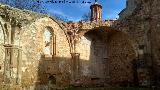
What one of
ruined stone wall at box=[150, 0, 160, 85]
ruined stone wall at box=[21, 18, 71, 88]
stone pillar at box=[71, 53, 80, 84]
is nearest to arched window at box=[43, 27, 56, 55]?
ruined stone wall at box=[21, 18, 71, 88]

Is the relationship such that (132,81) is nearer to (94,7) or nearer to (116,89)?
(116,89)

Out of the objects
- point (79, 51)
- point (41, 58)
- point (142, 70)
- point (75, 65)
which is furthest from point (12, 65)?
point (142, 70)

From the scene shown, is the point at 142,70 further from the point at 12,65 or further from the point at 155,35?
the point at 12,65

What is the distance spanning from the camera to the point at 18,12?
16016 mm

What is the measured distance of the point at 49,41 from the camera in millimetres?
17719

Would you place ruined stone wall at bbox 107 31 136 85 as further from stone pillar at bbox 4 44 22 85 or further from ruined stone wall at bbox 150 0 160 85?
stone pillar at bbox 4 44 22 85

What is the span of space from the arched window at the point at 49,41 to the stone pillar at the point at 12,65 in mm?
2508

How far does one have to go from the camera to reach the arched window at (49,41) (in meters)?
17.6

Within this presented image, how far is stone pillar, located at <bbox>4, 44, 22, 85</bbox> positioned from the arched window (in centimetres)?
251

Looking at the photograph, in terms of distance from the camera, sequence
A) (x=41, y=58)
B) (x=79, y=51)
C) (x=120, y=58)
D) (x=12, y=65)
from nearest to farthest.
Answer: (x=12, y=65), (x=41, y=58), (x=79, y=51), (x=120, y=58)

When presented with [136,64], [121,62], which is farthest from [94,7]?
[136,64]

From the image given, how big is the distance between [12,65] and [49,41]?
11.2 ft

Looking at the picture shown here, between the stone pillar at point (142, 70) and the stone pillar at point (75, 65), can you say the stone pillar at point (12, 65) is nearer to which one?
the stone pillar at point (75, 65)

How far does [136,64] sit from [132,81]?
50.1 inches
